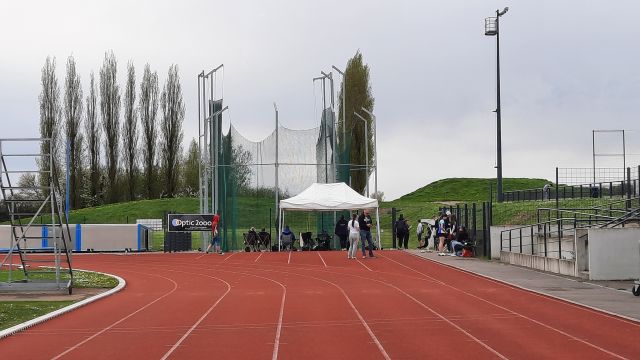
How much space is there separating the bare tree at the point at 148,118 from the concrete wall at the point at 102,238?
116 feet

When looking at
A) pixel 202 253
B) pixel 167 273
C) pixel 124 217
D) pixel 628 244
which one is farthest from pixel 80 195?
pixel 628 244

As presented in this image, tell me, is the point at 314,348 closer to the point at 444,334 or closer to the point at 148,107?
the point at 444,334

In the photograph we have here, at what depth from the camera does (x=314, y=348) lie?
10.5 m

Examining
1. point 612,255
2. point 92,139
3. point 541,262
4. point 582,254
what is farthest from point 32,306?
point 92,139

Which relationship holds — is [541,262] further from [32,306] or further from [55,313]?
[55,313]

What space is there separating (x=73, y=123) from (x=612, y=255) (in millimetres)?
59543

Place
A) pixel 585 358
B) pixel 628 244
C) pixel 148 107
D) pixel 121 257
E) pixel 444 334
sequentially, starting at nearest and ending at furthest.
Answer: pixel 585 358 < pixel 444 334 < pixel 628 244 < pixel 121 257 < pixel 148 107

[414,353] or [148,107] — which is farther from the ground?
[148,107]

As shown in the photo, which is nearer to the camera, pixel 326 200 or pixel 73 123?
pixel 326 200

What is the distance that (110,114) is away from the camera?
74125mm

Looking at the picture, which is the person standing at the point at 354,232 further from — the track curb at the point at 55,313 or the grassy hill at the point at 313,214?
the track curb at the point at 55,313

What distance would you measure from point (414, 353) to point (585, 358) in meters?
1.89

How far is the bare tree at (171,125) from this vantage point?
7562 cm

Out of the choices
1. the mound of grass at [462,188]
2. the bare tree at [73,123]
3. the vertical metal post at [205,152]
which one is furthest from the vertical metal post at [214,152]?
the mound of grass at [462,188]
